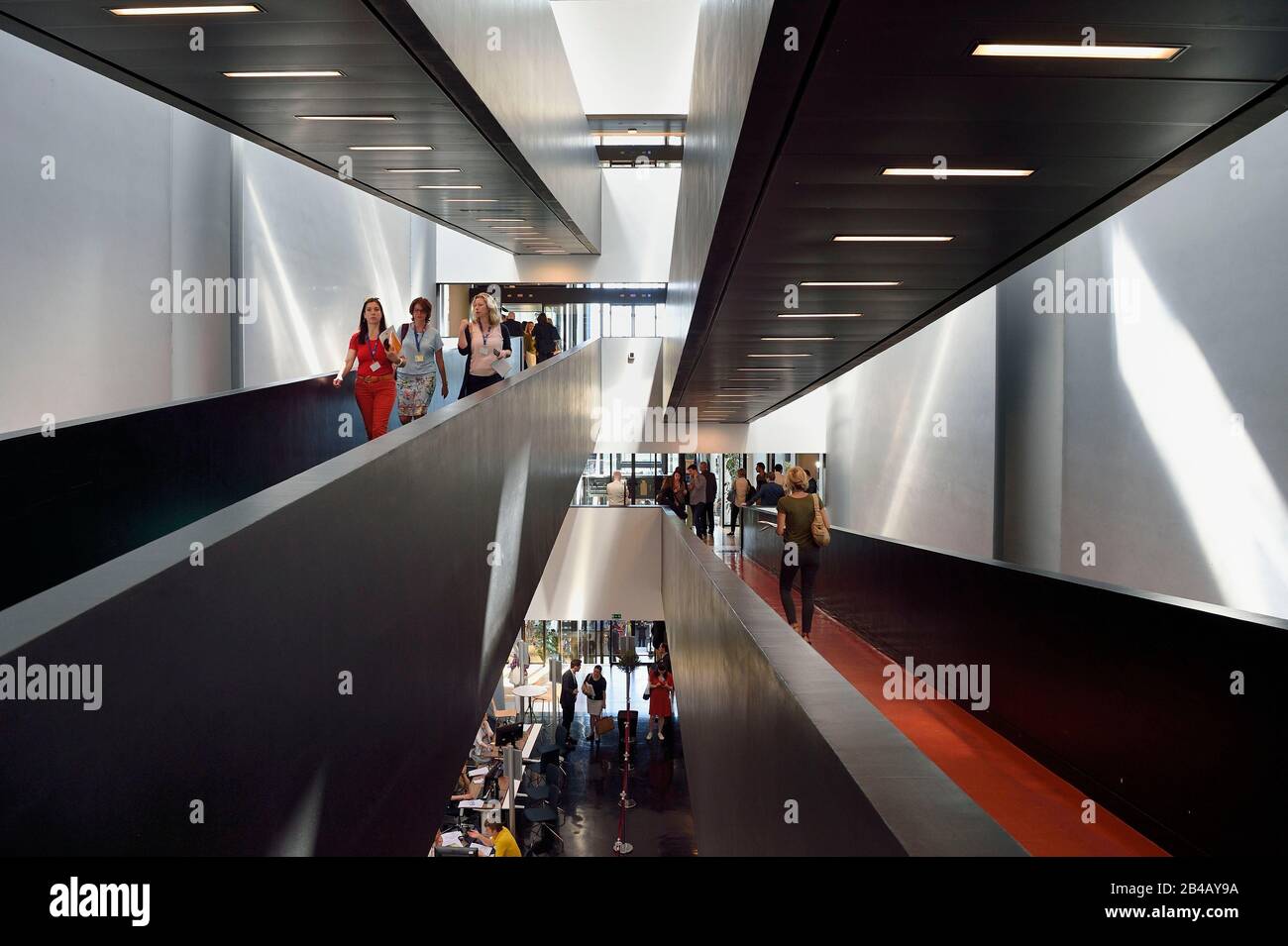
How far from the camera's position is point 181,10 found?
19.0ft

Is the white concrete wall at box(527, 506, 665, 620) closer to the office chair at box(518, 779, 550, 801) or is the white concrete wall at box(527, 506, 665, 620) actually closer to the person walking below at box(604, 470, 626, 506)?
the person walking below at box(604, 470, 626, 506)

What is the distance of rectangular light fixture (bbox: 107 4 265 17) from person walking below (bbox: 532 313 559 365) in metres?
10.3

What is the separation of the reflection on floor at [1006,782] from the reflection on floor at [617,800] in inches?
397

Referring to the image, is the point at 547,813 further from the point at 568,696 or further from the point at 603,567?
the point at 568,696

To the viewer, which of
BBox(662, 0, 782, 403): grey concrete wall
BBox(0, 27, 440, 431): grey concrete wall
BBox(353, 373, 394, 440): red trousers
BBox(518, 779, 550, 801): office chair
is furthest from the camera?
BBox(518, 779, 550, 801): office chair

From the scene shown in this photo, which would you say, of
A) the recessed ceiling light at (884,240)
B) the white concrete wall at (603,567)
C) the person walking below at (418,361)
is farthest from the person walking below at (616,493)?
the recessed ceiling light at (884,240)

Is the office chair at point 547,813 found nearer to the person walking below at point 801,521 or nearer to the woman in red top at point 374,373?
the person walking below at point 801,521

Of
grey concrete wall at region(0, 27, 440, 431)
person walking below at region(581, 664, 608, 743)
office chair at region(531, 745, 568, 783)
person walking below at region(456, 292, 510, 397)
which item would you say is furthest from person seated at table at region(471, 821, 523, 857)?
grey concrete wall at region(0, 27, 440, 431)

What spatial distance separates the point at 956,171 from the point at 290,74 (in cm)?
528

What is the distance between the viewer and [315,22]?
237 inches

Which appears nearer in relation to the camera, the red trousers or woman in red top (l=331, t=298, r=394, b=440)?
woman in red top (l=331, t=298, r=394, b=440)

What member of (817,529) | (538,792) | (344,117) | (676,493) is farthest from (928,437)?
(538,792)

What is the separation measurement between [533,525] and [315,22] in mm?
4985

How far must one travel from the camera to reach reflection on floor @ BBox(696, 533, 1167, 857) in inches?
199
